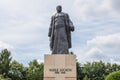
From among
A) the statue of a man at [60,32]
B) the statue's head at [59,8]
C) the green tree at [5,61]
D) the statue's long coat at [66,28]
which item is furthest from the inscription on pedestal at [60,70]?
the green tree at [5,61]

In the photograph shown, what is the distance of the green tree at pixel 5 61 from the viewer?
51094 millimetres

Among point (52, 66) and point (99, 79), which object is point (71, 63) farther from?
point (99, 79)

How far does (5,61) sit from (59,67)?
121 ft

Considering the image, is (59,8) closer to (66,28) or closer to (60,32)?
(66,28)

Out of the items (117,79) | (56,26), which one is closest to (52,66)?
A: (56,26)

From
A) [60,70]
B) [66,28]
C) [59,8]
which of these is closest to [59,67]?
[60,70]

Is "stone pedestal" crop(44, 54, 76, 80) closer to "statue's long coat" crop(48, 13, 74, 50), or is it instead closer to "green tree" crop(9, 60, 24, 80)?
"statue's long coat" crop(48, 13, 74, 50)

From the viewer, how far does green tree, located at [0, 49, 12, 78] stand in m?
51.1

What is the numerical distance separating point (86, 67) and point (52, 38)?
1952 inches

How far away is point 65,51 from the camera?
53.5 feet

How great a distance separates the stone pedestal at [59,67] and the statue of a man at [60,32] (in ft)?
1.91

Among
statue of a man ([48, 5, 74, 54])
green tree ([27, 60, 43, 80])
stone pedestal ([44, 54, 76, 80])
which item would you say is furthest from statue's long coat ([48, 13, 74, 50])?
green tree ([27, 60, 43, 80])

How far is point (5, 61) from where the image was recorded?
51.8 metres

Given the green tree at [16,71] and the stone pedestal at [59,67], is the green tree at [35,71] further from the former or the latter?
the stone pedestal at [59,67]
